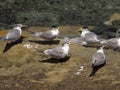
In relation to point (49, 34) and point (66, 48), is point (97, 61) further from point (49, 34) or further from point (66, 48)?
point (49, 34)

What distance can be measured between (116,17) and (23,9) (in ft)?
24.7

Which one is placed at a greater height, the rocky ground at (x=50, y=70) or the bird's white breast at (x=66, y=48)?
the bird's white breast at (x=66, y=48)

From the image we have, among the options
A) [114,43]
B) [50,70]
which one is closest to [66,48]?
[50,70]

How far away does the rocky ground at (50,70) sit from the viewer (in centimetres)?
1520

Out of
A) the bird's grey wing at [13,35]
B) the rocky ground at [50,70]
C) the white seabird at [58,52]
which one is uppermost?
the white seabird at [58,52]

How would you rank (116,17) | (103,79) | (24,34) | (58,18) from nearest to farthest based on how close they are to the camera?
(103,79)
(24,34)
(116,17)
(58,18)

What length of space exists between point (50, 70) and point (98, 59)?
1.85 m

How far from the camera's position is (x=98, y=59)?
1577cm

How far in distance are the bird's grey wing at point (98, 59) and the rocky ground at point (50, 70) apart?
308mm

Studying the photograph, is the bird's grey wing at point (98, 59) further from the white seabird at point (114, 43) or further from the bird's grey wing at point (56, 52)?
the white seabird at point (114, 43)

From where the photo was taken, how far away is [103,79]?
15.3 metres

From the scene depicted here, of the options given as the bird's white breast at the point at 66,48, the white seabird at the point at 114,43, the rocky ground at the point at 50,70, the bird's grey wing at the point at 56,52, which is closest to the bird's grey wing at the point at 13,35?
the rocky ground at the point at 50,70

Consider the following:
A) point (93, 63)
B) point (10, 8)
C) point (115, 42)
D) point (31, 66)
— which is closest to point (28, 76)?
point (31, 66)

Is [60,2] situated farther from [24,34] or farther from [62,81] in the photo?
[62,81]
